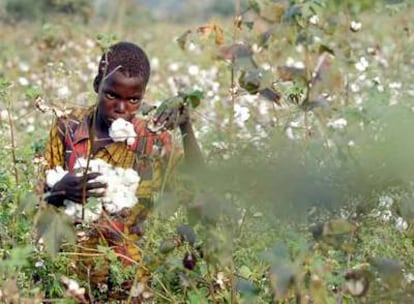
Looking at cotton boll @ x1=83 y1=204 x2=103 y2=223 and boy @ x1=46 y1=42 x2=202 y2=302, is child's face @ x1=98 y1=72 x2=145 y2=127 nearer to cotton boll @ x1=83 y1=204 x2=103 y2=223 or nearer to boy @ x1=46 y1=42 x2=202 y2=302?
boy @ x1=46 y1=42 x2=202 y2=302

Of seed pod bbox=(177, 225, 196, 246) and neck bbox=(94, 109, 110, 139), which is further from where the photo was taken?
neck bbox=(94, 109, 110, 139)

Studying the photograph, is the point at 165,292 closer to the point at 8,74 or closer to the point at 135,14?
the point at 8,74

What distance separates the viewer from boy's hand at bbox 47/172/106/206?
3010 mm

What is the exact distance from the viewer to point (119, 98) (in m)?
3.53

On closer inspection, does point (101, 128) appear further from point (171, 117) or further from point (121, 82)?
point (171, 117)

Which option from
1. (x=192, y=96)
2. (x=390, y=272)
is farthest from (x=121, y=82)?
(x=390, y=272)

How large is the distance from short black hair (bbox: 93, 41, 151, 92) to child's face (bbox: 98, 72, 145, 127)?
3cm

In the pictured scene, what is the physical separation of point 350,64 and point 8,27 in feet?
28.4

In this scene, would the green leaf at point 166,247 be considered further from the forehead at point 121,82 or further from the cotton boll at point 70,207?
the forehead at point 121,82

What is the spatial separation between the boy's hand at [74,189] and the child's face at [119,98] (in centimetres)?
43

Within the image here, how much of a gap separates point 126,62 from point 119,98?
0.15m

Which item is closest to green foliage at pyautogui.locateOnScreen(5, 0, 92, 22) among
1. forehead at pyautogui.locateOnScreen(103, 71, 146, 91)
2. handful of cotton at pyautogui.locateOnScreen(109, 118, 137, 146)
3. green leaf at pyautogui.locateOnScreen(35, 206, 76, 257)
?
forehead at pyautogui.locateOnScreen(103, 71, 146, 91)

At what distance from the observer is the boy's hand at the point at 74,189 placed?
118 inches

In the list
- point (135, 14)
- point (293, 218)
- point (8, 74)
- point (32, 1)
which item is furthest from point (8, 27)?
point (293, 218)
